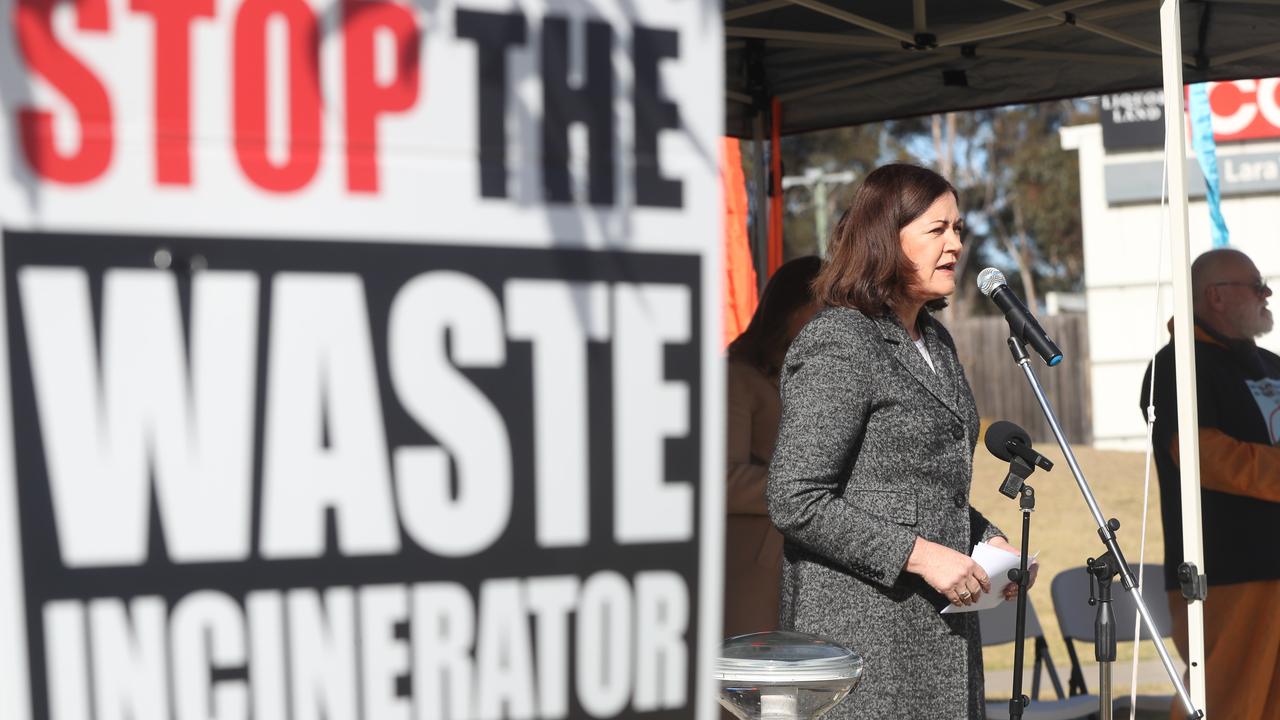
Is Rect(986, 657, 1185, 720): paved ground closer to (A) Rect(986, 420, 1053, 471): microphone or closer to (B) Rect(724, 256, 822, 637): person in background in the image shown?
(B) Rect(724, 256, 822, 637): person in background

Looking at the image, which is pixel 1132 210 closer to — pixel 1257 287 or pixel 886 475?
pixel 1257 287

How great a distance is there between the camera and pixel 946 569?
8.82 ft

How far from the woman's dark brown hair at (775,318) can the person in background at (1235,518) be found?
134 cm

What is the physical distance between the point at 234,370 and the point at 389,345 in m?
0.16

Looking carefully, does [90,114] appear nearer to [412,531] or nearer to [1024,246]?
[412,531]

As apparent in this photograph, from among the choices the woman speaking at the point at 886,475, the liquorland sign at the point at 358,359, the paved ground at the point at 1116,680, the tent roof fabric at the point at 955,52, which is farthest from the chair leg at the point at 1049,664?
the liquorland sign at the point at 358,359

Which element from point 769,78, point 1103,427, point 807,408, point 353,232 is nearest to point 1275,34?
point 769,78

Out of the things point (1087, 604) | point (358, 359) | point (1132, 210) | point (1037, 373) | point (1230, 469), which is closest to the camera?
point (358, 359)

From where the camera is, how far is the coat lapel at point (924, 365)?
283 cm

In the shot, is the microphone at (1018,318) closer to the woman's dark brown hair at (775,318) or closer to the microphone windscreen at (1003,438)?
the microphone windscreen at (1003,438)

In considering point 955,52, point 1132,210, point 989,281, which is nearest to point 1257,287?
point 955,52

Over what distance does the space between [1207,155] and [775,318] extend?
7.76 feet

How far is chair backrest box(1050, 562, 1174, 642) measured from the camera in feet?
19.9

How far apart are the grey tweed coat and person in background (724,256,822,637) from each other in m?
1.02
